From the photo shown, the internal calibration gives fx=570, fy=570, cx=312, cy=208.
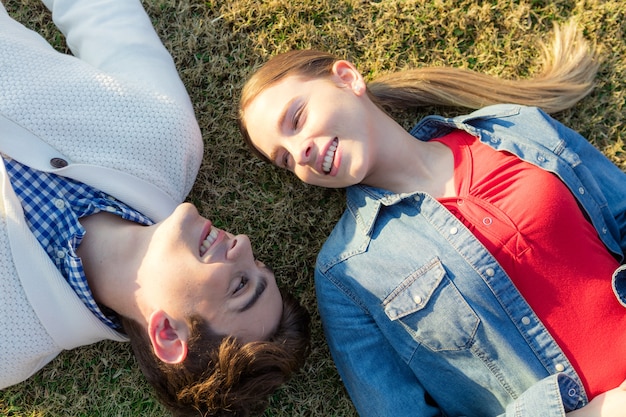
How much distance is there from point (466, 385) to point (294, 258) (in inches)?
45.5

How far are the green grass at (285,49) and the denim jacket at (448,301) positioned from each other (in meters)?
0.36

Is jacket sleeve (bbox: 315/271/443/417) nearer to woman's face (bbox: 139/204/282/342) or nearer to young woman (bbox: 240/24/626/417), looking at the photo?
young woman (bbox: 240/24/626/417)

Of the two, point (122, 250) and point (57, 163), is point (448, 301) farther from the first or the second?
point (57, 163)

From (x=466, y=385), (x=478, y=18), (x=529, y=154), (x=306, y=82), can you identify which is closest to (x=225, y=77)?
(x=306, y=82)

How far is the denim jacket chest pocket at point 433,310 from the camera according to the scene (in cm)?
266

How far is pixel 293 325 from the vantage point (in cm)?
264

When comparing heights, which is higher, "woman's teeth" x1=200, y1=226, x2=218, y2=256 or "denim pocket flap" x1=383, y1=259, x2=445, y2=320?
"woman's teeth" x1=200, y1=226, x2=218, y2=256

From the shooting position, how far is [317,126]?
261cm

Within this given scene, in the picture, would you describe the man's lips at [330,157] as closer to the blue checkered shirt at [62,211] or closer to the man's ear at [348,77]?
the man's ear at [348,77]

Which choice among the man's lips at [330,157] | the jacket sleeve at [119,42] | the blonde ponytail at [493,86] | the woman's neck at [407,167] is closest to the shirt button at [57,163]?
the jacket sleeve at [119,42]

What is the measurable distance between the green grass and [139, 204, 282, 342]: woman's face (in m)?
0.79

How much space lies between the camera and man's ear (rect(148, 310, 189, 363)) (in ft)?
7.80

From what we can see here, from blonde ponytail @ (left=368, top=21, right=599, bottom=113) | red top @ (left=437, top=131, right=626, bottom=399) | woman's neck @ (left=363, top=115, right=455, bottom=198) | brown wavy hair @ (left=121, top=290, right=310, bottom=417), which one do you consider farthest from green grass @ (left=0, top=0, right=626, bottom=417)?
red top @ (left=437, top=131, right=626, bottom=399)

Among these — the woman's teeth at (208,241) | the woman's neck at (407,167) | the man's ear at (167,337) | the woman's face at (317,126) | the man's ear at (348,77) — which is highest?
the man's ear at (348,77)
